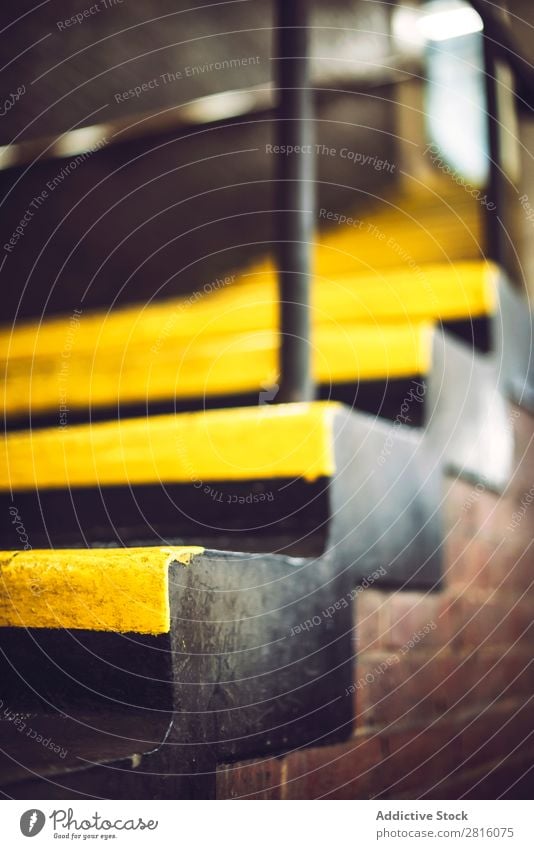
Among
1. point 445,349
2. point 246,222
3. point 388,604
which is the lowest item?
point 388,604

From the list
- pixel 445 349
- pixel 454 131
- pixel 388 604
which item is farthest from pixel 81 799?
pixel 454 131

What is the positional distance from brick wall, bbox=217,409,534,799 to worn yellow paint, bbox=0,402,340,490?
17 cm

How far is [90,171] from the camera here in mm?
2328

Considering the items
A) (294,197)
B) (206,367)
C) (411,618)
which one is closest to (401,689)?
(411,618)

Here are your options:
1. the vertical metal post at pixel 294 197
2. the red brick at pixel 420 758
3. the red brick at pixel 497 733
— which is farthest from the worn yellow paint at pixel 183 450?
the red brick at pixel 497 733

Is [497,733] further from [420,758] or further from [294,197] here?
[294,197]

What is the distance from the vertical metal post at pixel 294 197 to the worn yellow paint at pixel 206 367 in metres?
0.06

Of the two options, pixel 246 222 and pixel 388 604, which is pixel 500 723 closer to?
pixel 388 604

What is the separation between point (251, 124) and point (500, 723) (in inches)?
71.4

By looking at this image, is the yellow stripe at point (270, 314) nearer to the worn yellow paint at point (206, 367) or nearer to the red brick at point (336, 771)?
the worn yellow paint at point (206, 367)

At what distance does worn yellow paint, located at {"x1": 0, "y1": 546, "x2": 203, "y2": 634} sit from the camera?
1.76 feet

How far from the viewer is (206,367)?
1.05 metres

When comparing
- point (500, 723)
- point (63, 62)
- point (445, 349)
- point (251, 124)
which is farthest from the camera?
point (251, 124)

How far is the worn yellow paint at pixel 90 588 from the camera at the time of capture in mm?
536
